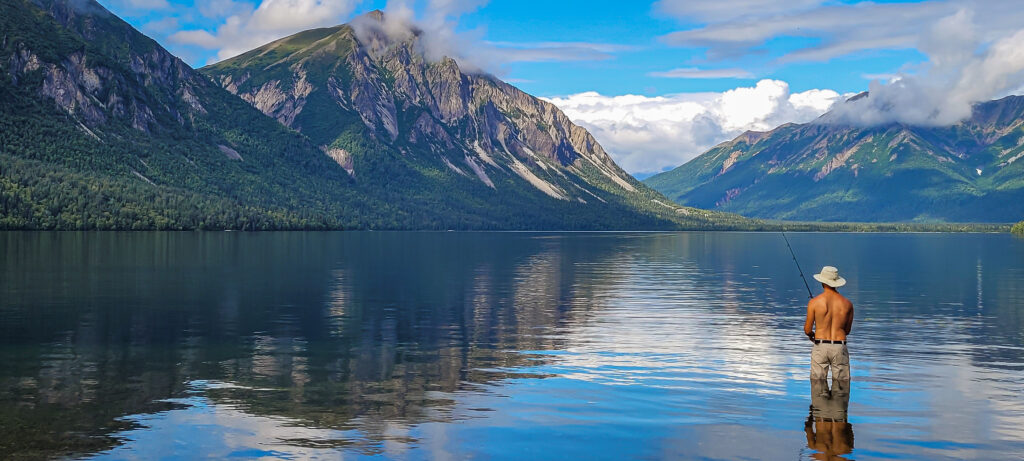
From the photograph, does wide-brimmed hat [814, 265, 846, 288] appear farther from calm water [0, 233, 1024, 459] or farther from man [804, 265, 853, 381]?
calm water [0, 233, 1024, 459]

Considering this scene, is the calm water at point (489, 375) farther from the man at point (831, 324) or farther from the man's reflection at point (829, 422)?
the man at point (831, 324)

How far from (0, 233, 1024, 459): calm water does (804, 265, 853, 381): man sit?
1224 mm

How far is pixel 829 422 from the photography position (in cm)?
3092

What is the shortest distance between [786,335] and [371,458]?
35764 mm

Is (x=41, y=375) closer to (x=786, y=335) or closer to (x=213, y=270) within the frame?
(x=786, y=335)

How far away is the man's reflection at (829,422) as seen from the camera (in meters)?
27.6

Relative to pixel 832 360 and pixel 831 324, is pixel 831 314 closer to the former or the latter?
pixel 831 324

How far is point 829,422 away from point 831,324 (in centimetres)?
323

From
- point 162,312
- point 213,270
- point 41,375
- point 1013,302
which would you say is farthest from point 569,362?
point 213,270

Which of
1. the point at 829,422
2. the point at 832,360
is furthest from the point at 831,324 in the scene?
the point at 829,422

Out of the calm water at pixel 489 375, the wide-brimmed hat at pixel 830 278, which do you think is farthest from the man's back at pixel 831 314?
the calm water at pixel 489 375

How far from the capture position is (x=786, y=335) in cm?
5625

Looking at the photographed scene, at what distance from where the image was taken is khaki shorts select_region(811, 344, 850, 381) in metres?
32.8

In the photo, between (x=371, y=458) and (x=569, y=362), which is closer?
(x=371, y=458)
